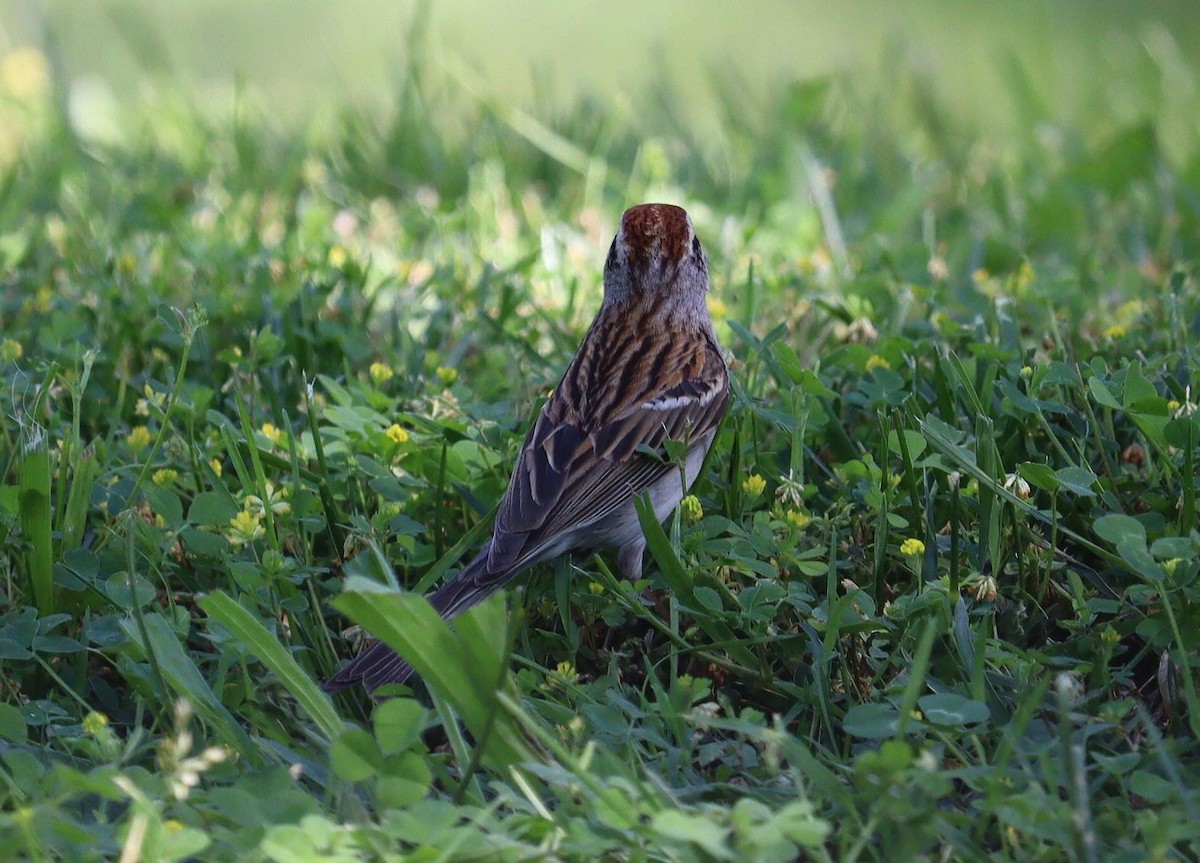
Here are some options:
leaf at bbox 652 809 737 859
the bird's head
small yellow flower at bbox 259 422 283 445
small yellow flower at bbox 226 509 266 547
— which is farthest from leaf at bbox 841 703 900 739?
the bird's head

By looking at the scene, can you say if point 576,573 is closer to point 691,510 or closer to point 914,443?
point 691,510

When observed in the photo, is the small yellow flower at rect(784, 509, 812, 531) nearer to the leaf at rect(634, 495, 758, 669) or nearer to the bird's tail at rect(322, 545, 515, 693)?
the leaf at rect(634, 495, 758, 669)

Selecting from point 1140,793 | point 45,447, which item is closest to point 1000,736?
point 1140,793

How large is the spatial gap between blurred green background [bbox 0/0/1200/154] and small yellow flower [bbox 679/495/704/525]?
4128mm

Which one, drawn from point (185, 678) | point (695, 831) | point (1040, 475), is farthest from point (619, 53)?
point (695, 831)

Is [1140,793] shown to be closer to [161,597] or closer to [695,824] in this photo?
[695,824]

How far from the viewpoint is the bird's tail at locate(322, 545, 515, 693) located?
3051 millimetres

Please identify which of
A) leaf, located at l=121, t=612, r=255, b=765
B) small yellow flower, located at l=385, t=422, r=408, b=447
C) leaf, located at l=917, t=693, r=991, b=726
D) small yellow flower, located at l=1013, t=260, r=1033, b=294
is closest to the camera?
leaf, located at l=917, t=693, r=991, b=726

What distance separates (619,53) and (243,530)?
822cm

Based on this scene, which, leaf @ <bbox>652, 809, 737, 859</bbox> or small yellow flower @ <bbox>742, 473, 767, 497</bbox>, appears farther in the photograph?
small yellow flower @ <bbox>742, 473, 767, 497</bbox>

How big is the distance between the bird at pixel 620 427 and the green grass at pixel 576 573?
116 millimetres

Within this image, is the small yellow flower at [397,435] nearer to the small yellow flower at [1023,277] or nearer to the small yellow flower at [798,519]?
the small yellow flower at [798,519]

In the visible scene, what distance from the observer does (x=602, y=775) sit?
2.72 meters

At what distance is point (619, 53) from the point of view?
432 inches
